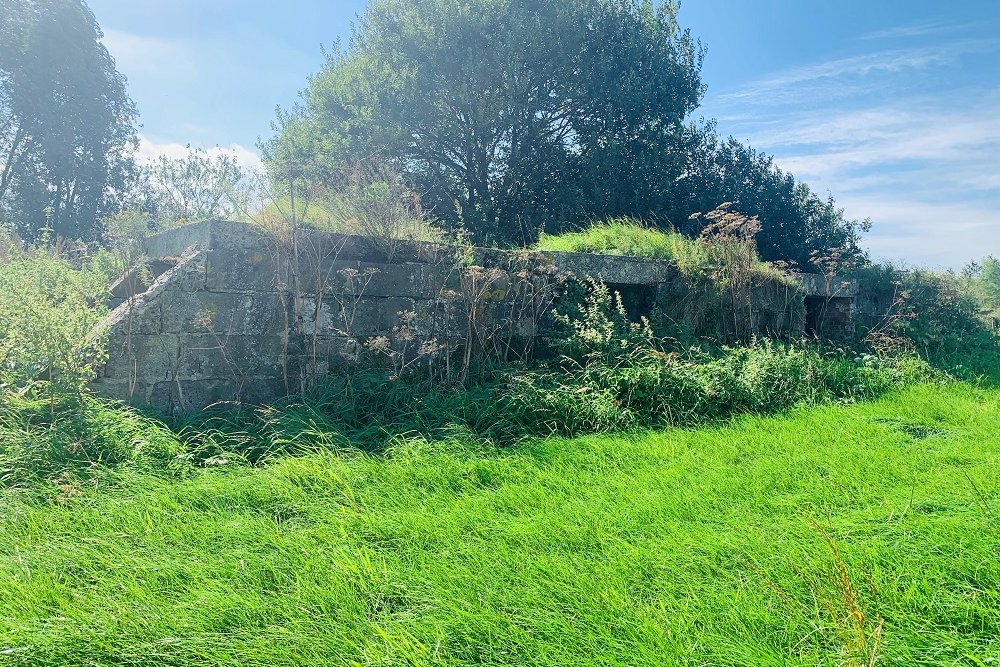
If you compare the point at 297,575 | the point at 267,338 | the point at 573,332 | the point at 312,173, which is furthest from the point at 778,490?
the point at 312,173

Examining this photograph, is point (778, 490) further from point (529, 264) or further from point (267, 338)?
point (267, 338)

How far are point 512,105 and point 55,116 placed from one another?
15.0 m

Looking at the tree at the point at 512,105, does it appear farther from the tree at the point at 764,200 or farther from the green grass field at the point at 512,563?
the green grass field at the point at 512,563

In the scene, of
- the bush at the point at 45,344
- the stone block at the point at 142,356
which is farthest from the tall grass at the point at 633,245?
the bush at the point at 45,344

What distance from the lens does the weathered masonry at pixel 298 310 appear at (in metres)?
4.39

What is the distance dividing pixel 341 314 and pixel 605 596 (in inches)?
142

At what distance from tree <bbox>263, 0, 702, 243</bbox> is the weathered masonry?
9.52 m

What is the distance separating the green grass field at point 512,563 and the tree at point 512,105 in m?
12.1

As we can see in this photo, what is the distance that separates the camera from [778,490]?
10.6 ft

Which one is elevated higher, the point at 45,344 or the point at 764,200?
the point at 764,200

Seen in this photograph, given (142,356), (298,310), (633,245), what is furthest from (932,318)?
(142,356)

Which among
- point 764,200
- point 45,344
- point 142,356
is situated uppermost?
point 764,200

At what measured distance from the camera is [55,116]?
63.1 feet

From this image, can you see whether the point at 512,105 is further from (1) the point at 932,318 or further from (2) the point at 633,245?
(1) the point at 932,318
